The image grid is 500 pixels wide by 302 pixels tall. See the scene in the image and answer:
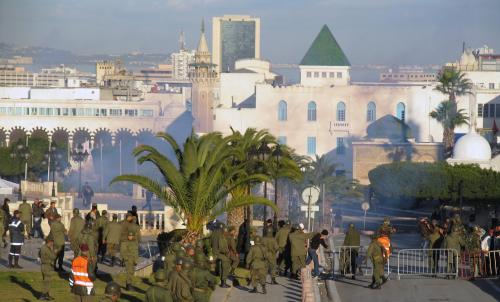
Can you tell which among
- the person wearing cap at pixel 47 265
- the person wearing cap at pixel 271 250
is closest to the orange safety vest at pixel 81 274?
the person wearing cap at pixel 47 265

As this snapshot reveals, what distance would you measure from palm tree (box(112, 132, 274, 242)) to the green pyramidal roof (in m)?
108

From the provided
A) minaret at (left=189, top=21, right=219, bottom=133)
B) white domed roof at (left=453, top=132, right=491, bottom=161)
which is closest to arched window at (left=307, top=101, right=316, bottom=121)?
minaret at (left=189, top=21, right=219, bottom=133)

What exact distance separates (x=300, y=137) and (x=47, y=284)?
10626cm

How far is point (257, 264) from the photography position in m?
27.4

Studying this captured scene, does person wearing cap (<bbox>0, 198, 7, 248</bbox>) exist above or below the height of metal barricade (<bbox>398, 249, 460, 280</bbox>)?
above

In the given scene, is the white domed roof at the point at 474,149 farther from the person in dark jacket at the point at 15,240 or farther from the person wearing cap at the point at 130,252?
the person wearing cap at the point at 130,252

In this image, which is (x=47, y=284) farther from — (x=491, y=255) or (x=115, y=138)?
(x=115, y=138)

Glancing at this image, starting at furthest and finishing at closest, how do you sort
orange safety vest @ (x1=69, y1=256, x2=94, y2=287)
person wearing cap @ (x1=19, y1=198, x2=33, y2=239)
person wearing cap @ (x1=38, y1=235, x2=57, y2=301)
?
person wearing cap @ (x1=19, y1=198, x2=33, y2=239), person wearing cap @ (x1=38, y1=235, x2=57, y2=301), orange safety vest @ (x1=69, y1=256, x2=94, y2=287)

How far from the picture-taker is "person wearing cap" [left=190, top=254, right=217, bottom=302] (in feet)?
68.9

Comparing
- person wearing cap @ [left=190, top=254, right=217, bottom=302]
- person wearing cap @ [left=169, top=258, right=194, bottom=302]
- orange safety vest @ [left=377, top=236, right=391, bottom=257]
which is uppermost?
person wearing cap @ [left=169, top=258, right=194, bottom=302]

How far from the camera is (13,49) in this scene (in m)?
97.3

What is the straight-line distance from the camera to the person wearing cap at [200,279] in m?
21.0

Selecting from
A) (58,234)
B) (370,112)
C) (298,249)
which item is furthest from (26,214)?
(370,112)

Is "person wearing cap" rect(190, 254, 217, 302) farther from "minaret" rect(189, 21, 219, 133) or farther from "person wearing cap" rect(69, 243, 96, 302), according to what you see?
"minaret" rect(189, 21, 219, 133)
